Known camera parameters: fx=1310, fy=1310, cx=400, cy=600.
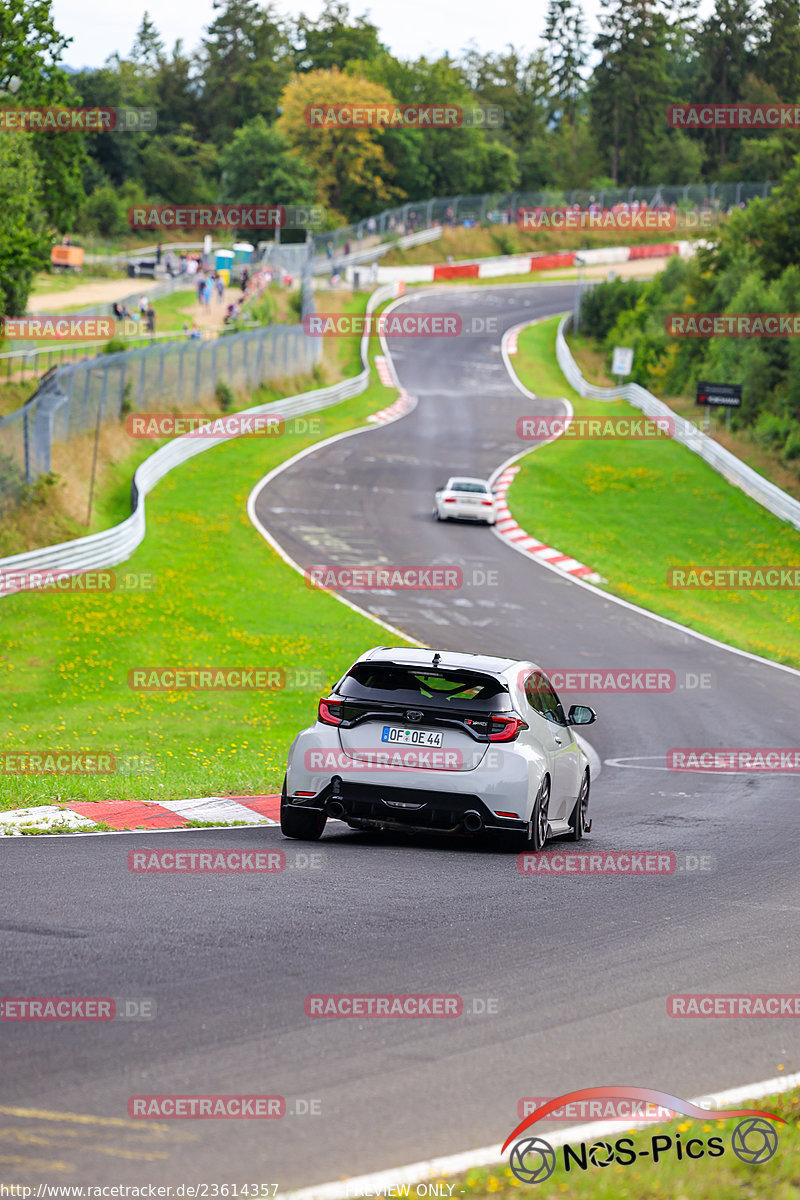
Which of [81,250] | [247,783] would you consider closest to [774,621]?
[247,783]

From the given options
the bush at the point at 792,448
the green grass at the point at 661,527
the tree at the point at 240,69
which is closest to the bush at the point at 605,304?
the green grass at the point at 661,527

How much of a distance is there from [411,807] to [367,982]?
3.52m

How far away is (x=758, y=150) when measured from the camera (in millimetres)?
112812

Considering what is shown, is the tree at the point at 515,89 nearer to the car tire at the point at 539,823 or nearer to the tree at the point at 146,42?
the tree at the point at 146,42

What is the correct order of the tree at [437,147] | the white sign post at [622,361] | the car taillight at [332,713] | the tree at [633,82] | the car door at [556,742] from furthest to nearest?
the tree at [633,82], the tree at [437,147], the white sign post at [622,361], the car door at [556,742], the car taillight at [332,713]

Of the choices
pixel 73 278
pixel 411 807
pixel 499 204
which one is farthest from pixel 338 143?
pixel 411 807

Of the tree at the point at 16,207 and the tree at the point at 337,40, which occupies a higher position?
the tree at the point at 337,40

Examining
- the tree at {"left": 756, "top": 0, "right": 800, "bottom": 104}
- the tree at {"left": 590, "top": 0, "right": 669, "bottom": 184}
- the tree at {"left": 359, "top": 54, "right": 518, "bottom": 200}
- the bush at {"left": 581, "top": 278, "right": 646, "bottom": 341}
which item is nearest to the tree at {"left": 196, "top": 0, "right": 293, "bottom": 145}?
the tree at {"left": 359, "top": 54, "right": 518, "bottom": 200}

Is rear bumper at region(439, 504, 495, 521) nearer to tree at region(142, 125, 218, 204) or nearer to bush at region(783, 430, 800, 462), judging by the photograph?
bush at region(783, 430, 800, 462)

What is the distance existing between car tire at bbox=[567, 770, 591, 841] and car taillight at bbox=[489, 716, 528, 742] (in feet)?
6.60

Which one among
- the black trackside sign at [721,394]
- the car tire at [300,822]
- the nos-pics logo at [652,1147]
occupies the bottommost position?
the car tire at [300,822]

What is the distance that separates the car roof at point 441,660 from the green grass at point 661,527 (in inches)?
723

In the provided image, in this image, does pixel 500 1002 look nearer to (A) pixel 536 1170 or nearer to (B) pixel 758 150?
(A) pixel 536 1170

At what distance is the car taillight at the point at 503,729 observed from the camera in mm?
10008
